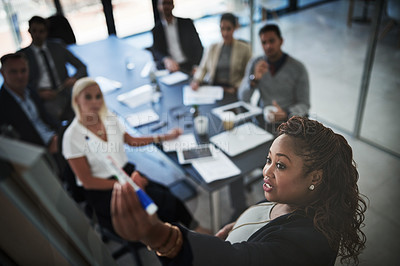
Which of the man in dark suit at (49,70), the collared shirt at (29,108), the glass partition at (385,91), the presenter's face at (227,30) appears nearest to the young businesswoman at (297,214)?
the collared shirt at (29,108)

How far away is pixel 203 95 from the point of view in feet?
7.73

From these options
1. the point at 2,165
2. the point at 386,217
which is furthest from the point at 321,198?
the point at 2,165

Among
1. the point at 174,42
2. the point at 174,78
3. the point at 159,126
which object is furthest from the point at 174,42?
the point at 159,126

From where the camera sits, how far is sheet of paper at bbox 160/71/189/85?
8.46 ft

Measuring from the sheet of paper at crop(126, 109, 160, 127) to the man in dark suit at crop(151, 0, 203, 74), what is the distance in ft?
1.70

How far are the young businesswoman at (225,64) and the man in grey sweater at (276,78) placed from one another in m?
0.57

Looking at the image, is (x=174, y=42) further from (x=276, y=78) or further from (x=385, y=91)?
(x=385, y=91)

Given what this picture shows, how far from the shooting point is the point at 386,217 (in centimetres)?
70

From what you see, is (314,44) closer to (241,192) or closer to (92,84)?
(241,192)

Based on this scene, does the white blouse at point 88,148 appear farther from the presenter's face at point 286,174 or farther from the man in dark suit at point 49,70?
the presenter's face at point 286,174

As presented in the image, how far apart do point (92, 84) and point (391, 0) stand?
231 cm

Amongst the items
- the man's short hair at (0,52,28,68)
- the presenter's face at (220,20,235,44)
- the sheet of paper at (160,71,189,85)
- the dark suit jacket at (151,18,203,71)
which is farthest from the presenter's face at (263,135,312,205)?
the sheet of paper at (160,71,189,85)

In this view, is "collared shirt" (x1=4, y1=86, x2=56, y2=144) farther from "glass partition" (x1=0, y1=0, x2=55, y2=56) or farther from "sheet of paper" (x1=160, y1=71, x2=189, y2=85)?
"sheet of paper" (x1=160, y1=71, x2=189, y2=85)

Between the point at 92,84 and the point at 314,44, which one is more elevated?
the point at 92,84
